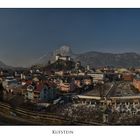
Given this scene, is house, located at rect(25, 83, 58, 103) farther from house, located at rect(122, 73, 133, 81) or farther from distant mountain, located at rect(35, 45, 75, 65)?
house, located at rect(122, 73, 133, 81)

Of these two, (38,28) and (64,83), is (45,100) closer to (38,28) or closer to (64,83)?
(64,83)

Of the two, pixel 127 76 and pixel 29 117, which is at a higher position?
pixel 127 76

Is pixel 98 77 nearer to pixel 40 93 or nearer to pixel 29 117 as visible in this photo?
pixel 40 93

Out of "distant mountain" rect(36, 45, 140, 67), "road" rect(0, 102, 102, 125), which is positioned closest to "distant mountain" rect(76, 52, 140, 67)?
"distant mountain" rect(36, 45, 140, 67)

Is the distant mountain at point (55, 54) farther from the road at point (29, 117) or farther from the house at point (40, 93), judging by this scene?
the road at point (29, 117)

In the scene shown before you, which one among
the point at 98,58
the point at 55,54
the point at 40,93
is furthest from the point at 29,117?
the point at 98,58

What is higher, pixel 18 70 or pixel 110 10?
pixel 110 10
